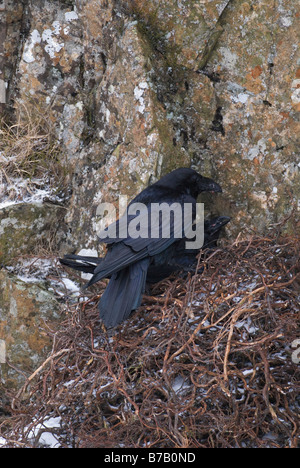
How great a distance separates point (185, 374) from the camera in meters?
3.04

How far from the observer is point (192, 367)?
286 cm

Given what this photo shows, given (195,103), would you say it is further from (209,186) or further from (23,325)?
(23,325)

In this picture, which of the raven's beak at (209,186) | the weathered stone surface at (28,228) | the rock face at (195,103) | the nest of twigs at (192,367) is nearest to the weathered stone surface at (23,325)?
the weathered stone surface at (28,228)

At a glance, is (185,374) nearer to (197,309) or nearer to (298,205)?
(197,309)

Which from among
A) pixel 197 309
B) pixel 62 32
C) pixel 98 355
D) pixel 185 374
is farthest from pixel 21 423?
pixel 62 32

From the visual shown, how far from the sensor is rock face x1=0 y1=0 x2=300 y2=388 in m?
3.70

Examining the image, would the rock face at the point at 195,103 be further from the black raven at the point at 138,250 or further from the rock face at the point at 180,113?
the black raven at the point at 138,250

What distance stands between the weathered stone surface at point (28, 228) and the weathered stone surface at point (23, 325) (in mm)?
245

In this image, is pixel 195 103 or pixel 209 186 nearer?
pixel 209 186

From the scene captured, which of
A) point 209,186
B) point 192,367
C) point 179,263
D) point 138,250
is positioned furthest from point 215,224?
point 192,367

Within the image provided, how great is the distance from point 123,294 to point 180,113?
1.40 metres

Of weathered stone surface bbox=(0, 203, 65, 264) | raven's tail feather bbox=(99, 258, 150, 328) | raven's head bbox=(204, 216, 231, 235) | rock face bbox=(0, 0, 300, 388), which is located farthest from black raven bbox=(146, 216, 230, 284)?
weathered stone surface bbox=(0, 203, 65, 264)

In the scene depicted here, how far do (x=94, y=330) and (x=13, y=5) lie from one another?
2.59m

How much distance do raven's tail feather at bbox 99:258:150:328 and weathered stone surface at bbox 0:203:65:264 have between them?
109cm
